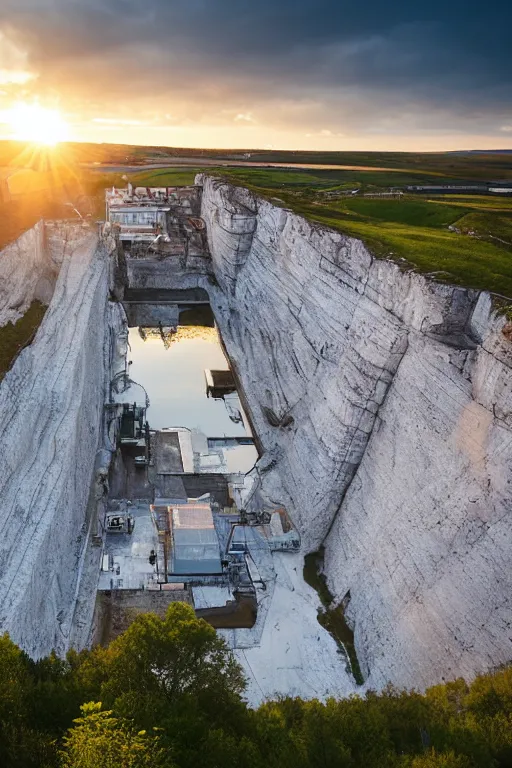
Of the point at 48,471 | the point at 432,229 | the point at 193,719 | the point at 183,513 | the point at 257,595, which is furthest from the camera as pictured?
the point at 432,229

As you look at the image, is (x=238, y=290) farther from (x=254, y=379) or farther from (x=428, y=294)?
(x=428, y=294)

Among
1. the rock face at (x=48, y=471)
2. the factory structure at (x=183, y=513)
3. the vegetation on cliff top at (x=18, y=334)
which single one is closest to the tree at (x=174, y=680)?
the rock face at (x=48, y=471)

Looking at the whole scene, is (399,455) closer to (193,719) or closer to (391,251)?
(391,251)

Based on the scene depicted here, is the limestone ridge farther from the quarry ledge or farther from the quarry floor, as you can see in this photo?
the quarry floor

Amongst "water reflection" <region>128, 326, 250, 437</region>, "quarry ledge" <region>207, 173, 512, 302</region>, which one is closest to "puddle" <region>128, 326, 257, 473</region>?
"water reflection" <region>128, 326, 250, 437</region>

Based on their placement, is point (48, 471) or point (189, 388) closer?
point (48, 471)

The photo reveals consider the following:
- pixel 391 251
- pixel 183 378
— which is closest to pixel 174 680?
pixel 391 251
